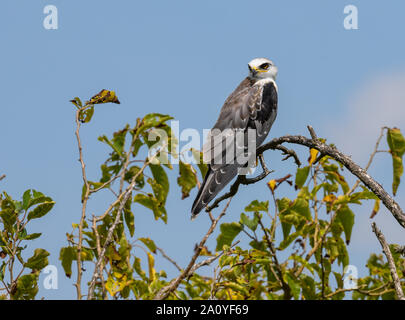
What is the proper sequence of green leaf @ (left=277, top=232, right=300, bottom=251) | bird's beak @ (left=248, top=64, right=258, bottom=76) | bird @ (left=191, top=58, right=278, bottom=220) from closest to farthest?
1. green leaf @ (left=277, top=232, right=300, bottom=251)
2. bird @ (left=191, top=58, right=278, bottom=220)
3. bird's beak @ (left=248, top=64, right=258, bottom=76)

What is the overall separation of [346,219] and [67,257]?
2894 mm

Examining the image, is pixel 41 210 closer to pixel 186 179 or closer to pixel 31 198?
pixel 31 198

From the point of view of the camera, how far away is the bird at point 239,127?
6.25m

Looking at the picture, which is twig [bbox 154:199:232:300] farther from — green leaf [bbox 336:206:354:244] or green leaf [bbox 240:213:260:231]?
green leaf [bbox 336:206:354:244]

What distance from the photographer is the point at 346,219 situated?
233 inches

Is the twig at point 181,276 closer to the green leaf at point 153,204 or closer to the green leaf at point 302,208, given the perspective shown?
the green leaf at point 153,204

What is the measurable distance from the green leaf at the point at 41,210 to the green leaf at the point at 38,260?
0.93 ft

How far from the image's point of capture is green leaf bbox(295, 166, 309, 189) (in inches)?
236

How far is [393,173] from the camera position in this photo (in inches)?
216

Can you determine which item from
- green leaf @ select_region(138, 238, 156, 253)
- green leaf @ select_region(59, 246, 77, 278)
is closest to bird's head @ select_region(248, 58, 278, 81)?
green leaf @ select_region(138, 238, 156, 253)

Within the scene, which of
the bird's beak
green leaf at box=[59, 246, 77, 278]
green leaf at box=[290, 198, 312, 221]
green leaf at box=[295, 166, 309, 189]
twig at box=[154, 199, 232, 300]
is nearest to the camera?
twig at box=[154, 199, 232, 300]

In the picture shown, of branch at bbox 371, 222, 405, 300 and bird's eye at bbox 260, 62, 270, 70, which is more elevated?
bird's eye at bbox 260, 62, 270, 70
